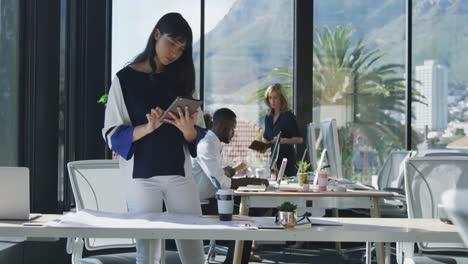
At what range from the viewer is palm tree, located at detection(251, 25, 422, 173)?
289 inches

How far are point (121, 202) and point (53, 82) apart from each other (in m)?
1.65

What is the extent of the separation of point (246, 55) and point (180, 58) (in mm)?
4718

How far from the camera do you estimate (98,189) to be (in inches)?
133

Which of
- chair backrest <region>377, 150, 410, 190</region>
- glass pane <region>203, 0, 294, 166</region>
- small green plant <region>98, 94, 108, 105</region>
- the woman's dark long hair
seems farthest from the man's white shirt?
glass pane <region>203, 0, 294, 166</region>

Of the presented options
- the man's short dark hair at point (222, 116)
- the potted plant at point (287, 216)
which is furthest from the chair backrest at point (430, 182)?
the man's short dark hair at point (222, 116)

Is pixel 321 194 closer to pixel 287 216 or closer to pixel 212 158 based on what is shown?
pixel 212 158

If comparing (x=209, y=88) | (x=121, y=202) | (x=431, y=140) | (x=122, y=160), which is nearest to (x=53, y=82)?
(x=121, y=202)

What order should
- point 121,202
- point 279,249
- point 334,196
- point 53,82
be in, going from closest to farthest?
point 121,202 → point 334,196 → point 53,82 → point 279,249

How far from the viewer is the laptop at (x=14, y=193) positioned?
2396mm

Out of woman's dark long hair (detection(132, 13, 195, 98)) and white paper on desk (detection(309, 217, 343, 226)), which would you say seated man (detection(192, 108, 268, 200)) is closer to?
woman's dark long hair (detection(132, 13, 195, 98))

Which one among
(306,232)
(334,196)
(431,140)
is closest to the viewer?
(306,232)

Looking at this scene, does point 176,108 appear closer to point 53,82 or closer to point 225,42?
point 53,82

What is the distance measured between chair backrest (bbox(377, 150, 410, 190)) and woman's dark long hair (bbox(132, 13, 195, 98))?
407 cm

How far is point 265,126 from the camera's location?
694 centimetres
